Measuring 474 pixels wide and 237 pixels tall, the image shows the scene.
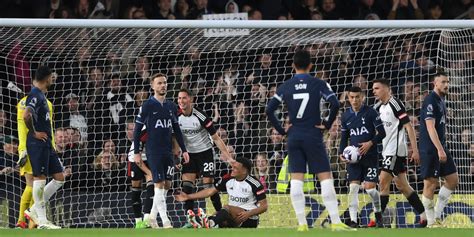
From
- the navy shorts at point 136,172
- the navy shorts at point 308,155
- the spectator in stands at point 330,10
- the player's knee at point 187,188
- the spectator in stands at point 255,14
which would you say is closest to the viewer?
→ the navy shorts at point 308,155

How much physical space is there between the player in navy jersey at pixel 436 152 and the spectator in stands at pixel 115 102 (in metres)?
4.34

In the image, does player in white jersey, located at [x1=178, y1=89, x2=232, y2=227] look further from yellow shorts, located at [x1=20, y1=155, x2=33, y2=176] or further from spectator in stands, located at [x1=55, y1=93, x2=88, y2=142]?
yellow shorts, located at [x1=20, y1=155, x2=33, y2=176]

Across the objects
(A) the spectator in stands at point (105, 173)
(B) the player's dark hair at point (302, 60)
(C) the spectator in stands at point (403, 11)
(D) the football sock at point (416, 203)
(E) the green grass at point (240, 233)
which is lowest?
(E) the green grass at point (240, 233)

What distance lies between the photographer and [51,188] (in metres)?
15.0

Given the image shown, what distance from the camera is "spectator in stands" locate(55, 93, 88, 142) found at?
55.1 feet

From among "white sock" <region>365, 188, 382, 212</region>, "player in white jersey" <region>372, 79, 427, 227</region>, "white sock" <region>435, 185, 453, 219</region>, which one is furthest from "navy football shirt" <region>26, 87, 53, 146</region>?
"white sock" <region>435, 185, 453, 219</region>

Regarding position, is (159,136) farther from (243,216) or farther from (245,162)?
(243,216)

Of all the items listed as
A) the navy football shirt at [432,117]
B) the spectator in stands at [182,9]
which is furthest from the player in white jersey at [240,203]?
the spectator in stands at [182,9]

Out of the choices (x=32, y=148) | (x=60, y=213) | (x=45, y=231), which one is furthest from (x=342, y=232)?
(x=60, y=213)

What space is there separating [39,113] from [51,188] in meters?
1.09

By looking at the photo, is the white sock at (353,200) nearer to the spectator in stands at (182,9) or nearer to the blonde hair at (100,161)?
the blonde hair at (100,161)

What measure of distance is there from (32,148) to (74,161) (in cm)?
252

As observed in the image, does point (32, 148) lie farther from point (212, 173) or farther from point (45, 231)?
point (212, 173)

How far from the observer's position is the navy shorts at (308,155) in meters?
12.3
